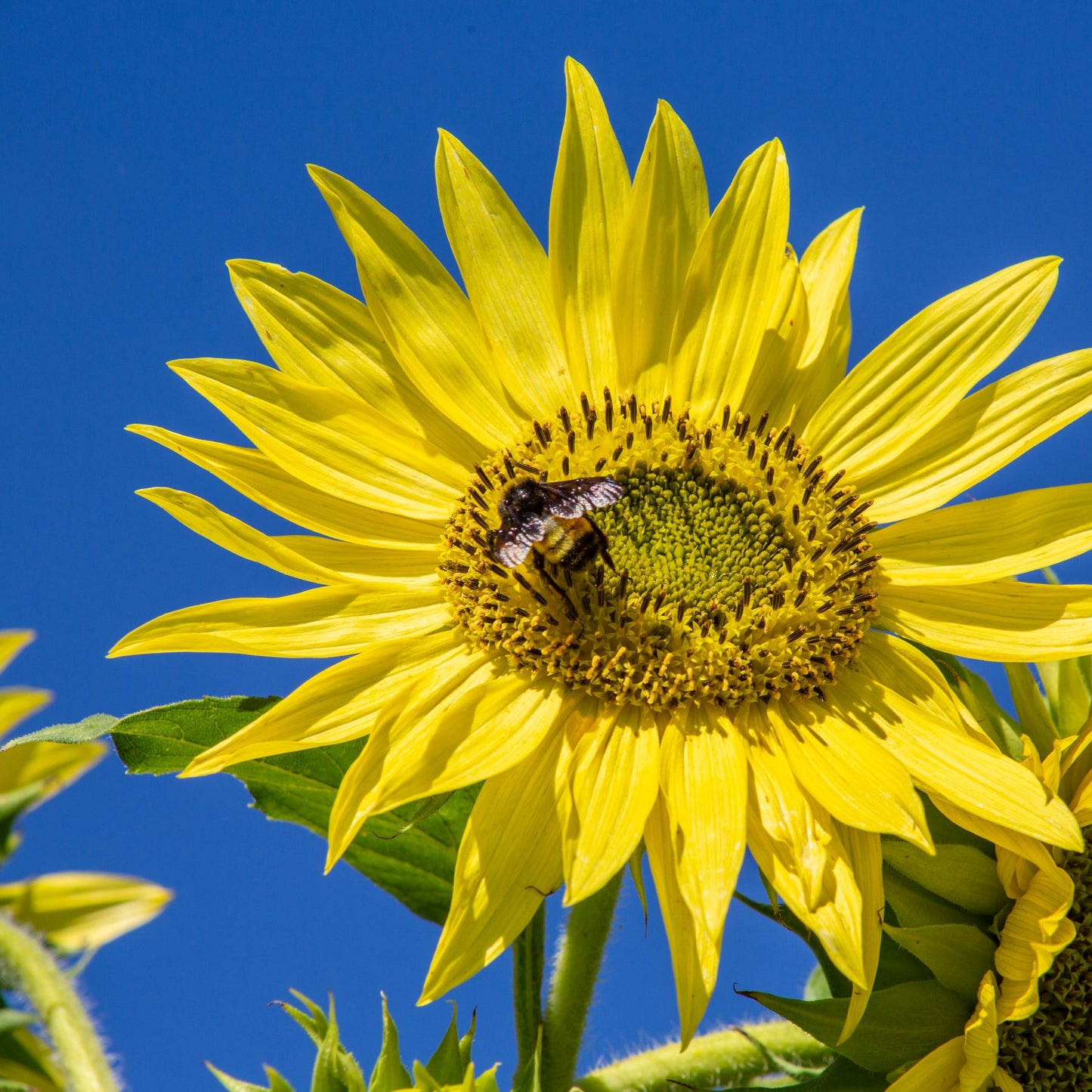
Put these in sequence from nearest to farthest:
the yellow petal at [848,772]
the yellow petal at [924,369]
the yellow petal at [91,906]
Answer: the yellow petal at [848,772] < the yellow petal at [924,369] < the yellow petal at [91,906]

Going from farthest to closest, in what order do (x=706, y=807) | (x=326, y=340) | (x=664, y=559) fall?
1. (x=326, y=340)
2. (x=664, y=559)
3. (x=706, y=807)

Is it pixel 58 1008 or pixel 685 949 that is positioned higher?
pixel 58 1008

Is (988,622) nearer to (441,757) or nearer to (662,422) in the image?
(662,422)

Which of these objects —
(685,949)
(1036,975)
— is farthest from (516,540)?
(1036,975)

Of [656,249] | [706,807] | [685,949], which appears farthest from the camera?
[656,249]

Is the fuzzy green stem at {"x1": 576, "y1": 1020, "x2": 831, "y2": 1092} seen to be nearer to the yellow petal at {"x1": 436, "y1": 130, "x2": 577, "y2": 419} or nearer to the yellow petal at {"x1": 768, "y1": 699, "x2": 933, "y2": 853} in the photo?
the yellow petal at {"x1": 768, "y1": 699, "x2": 933, "y2": 853}

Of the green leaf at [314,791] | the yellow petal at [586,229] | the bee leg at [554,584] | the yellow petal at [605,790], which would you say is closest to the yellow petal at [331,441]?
the bee leg at [554,584]

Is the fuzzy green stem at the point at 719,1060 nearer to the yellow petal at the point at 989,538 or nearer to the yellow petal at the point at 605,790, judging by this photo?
the yellow petal at the point at 605,790

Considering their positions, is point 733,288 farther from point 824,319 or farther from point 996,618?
point 996,618
